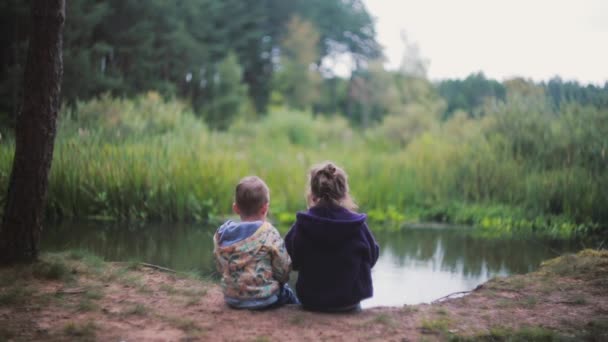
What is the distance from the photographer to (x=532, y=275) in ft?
15.8

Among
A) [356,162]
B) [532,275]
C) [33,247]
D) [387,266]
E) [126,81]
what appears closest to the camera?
[33,247]

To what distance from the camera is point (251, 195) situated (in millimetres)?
3475

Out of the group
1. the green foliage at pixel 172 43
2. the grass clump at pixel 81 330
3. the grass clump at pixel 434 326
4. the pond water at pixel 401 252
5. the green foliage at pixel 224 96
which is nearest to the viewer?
the grass clump at pixel 81 330

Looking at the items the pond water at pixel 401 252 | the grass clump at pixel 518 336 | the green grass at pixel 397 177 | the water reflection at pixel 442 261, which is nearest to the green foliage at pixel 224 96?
the green grass at pixel 397 177

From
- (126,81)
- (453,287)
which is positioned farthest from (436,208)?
(126,81)

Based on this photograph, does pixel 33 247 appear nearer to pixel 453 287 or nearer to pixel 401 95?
pixel 453 287

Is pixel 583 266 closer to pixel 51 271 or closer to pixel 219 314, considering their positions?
pixel 219 314

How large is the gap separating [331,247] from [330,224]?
0.51 ft

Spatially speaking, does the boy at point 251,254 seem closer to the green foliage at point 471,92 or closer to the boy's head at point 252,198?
the boy's head at point 252,198

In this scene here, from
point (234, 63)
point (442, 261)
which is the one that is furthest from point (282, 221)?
point (234, 63)

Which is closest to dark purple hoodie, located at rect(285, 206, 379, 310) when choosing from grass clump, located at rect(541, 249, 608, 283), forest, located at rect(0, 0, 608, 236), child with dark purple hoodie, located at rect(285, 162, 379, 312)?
child with dark purple hoodie, located at rect(285, 162, 379, 312)

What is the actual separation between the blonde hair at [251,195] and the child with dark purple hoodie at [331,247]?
0.26 metres

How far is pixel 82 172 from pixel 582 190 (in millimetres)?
6869

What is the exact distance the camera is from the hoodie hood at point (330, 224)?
3.43 metres
